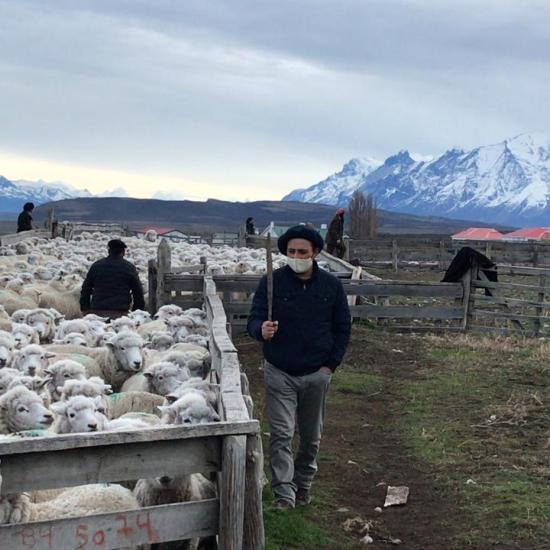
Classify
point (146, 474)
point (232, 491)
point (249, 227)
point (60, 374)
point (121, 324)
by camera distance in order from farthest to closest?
point (249, 227), point (121, 324), point (60, 374), point (232, 491), point (146, 474)

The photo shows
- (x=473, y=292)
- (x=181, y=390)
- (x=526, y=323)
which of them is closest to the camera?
(x=181, y=390)

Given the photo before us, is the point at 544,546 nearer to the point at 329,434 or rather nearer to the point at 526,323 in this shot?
the point at 329,434

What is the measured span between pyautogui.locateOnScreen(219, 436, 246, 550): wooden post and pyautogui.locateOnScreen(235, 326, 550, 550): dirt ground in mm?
1238

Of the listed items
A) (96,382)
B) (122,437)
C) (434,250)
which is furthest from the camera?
(434,250)

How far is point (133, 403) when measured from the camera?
21.5ft

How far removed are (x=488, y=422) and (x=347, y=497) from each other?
2.36 meters

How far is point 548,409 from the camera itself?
8711mm

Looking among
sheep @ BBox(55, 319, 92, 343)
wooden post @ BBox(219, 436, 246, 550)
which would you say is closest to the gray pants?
wooden post @ BBox(219, 436, 246, 550)

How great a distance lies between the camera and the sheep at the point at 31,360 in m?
7.15

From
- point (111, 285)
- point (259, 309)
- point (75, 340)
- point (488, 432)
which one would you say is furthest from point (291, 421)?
point (111, 285)

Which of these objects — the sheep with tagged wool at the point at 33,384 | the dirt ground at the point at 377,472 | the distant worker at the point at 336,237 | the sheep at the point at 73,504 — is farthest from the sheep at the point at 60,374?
the distant worker at the point at 336,237

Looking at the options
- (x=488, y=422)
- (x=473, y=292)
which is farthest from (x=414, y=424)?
(x=473, y=292)

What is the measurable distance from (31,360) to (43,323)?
3000 mm

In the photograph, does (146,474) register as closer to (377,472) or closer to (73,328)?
(377,472)
